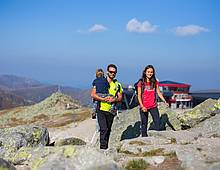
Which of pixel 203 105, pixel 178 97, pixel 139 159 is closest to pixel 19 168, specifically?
pixel 139 159

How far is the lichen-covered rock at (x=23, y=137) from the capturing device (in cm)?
1241

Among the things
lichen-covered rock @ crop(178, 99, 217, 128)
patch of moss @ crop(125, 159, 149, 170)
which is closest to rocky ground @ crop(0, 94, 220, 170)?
patch of moss @ crop(125, 159, 149, 170)

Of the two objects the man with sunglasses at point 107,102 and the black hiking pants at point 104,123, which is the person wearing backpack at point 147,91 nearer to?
the man with sunglasses at point 107,102

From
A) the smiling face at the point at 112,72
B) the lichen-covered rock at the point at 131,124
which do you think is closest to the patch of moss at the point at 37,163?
the smiling face at the point at 112,72

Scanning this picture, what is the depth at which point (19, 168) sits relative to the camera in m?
8.84

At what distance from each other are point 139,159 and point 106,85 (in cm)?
309

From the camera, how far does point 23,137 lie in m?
13.2

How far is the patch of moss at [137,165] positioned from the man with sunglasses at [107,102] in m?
2.70

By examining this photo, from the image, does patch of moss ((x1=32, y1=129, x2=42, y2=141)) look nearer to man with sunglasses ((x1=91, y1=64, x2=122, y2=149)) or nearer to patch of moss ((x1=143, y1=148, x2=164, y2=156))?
man with sunglasses ((x1=91, y1=64, x2=122, y2=149))

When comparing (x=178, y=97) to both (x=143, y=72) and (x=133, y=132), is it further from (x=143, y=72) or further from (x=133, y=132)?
(x=143, y=72)

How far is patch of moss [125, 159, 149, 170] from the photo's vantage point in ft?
27.4

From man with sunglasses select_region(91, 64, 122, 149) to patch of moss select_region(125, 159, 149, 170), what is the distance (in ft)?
8.86

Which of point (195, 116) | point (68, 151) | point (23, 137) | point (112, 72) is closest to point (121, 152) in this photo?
point (68, 151)

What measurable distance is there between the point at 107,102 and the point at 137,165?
3.04 meters
